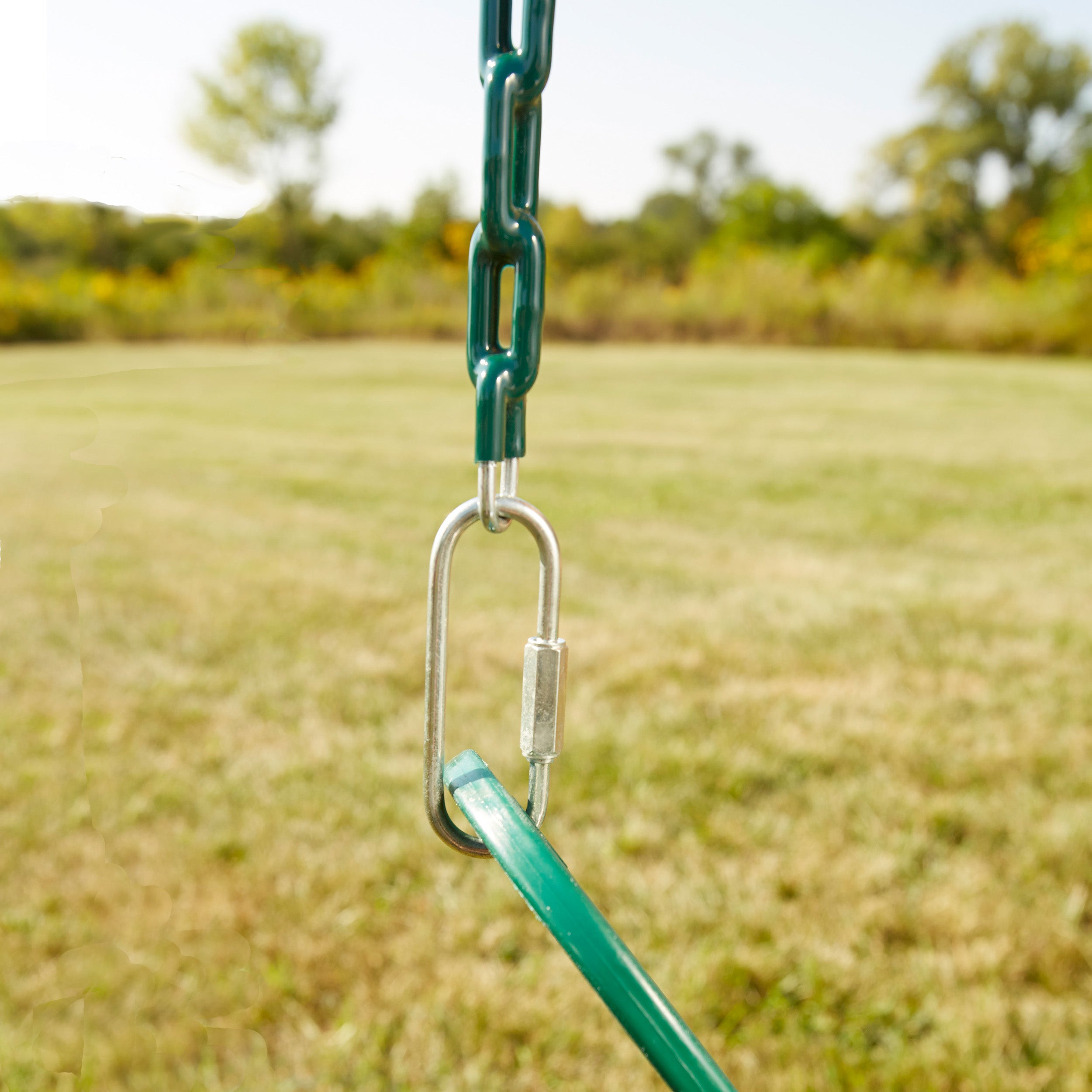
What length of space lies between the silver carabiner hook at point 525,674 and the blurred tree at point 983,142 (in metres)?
35.7

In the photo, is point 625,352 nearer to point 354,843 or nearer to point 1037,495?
point 1037,495

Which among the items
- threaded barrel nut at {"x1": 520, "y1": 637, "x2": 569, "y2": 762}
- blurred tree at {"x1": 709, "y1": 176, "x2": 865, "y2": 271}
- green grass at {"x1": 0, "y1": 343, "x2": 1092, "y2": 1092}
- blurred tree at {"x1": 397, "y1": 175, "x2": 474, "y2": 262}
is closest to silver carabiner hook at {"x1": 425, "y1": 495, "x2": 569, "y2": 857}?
threaded barrel nut at {"x1": 520, "y1": 637, "x2": 569, "y2": 762}

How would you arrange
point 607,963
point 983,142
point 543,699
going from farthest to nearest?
point 983,142 < point 543,699 < point 607,963

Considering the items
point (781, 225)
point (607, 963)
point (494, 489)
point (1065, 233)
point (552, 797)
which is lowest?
point (552, 797)

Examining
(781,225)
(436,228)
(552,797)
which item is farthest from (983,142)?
(552,797)

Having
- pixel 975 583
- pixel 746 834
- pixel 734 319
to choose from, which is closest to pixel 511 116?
pixel 746 834

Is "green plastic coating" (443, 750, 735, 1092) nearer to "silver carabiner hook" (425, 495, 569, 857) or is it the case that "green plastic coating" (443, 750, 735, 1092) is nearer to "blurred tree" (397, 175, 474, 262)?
"silver carabiner hook" (425, 495, 569, 857)

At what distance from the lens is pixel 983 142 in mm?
34312

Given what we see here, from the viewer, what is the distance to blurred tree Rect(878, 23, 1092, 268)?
33.4 m

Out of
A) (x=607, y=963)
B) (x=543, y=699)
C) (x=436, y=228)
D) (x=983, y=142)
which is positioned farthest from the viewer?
(x=983, y=142)

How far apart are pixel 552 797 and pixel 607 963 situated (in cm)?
169

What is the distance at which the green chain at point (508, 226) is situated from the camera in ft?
1.77

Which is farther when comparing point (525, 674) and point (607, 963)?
point (525, 674)

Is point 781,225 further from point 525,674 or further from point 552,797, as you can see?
point 525,674
